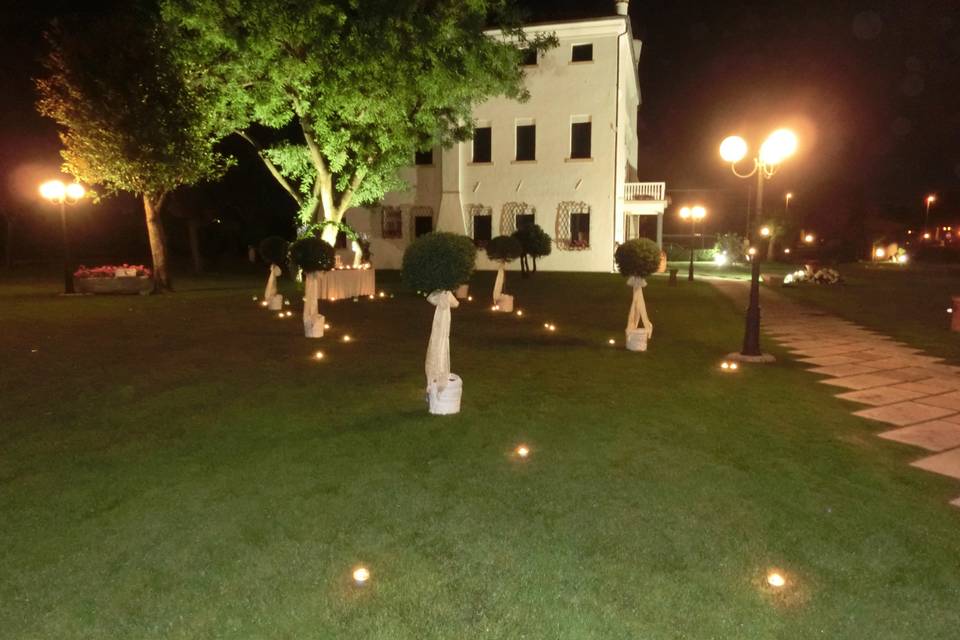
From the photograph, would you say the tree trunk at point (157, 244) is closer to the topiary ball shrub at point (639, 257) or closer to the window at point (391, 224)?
the window at point (391, 224)

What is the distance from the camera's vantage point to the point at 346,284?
19344 millimetres

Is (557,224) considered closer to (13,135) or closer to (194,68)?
(194,68)

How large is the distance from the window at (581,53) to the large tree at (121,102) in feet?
55.7

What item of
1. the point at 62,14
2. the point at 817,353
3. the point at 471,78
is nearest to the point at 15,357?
the point at 817,353

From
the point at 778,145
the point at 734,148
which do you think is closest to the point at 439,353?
the point at 778,145

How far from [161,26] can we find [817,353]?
17.7m

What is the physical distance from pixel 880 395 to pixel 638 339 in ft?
11.7

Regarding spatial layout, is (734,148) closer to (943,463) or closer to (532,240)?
(943,463)

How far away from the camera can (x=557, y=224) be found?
31.0 m

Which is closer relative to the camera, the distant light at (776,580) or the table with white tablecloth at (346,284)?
the distant light at (776,580)

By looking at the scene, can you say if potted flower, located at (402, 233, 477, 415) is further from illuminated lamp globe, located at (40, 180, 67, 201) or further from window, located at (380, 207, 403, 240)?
window, located at (380, 207, 403, 240)

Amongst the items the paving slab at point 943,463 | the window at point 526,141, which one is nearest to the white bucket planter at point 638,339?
the paving slab at point 943,463

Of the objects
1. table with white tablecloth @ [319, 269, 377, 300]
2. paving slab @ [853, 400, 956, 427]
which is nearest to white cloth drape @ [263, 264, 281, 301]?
table with white tablecloth @ [319, 269, 377, 300]

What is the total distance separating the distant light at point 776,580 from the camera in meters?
3.61
